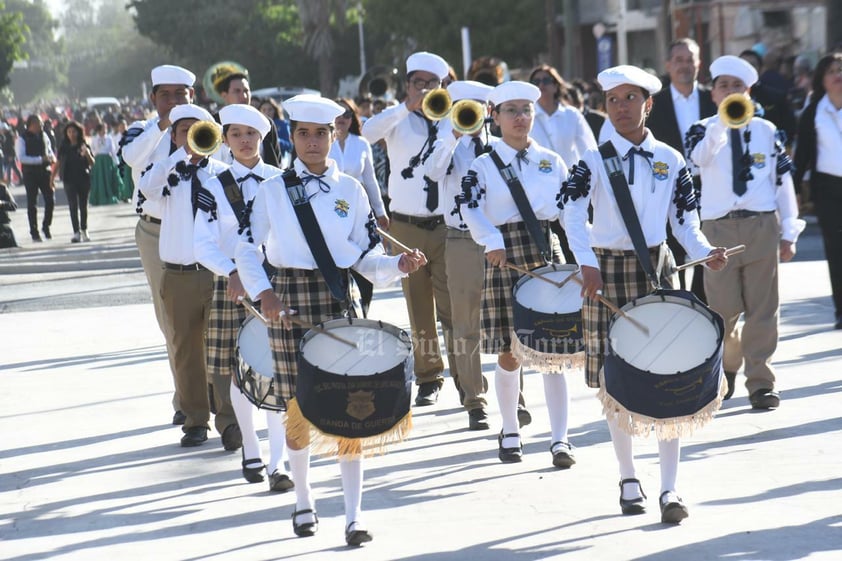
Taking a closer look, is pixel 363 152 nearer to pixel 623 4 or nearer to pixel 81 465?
pixel 81 465

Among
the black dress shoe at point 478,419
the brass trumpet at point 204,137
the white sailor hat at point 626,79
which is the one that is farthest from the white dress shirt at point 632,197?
the black dress shoe at point 478,419

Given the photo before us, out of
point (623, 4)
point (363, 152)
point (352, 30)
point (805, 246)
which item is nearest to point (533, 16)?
point (623, 4)

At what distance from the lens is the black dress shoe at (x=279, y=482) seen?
295 inches

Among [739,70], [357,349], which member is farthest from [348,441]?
[739,70]

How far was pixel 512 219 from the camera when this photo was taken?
7.98 metres

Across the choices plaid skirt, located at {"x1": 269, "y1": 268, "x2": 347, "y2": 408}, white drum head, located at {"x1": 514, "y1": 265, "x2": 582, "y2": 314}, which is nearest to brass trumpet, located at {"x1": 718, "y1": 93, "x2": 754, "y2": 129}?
→ white drum head, located at {"x1": 514, "y1": 265, "x2": 582, "y2": 314}

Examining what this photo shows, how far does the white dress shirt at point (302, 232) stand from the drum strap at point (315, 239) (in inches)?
1.2

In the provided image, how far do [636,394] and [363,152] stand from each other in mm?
4816

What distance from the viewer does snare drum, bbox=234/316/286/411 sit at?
6746 mm

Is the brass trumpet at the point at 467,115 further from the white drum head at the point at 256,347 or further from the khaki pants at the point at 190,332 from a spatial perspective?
the white drum head at the point at 256,347

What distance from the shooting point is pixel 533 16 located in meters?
47.1

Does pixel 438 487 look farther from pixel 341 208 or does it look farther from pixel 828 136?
pixel 828 136

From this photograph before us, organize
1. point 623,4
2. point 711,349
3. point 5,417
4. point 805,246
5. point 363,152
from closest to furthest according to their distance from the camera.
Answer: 1. point 711,349
2. point 5,417
3. point 363,152
4. point 805,246
5. point 623,4

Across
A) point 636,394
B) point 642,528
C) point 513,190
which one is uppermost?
point 513,190
